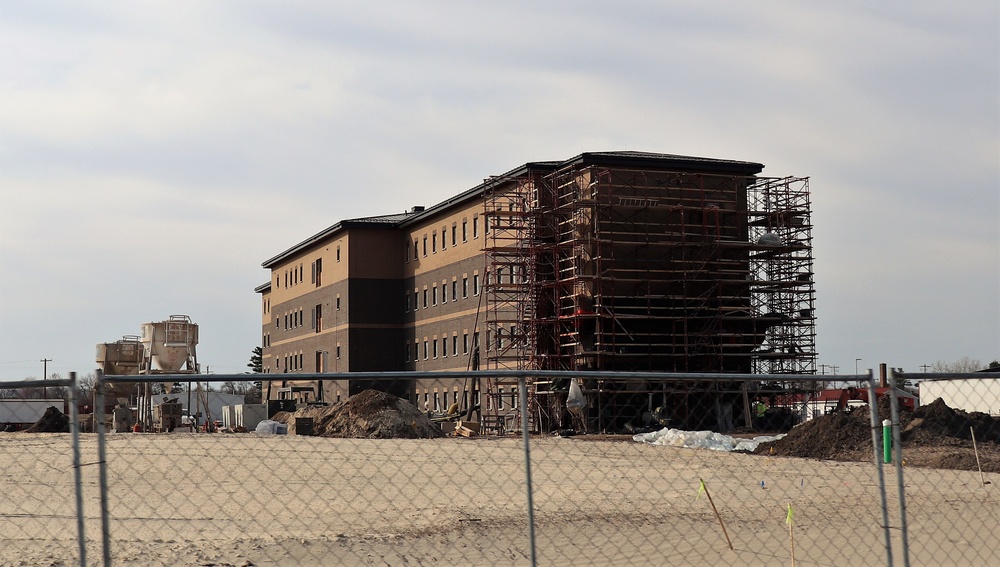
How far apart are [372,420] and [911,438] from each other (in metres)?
20.5

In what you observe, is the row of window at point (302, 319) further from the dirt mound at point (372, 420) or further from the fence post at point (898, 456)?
the fence post at point (898, 456)

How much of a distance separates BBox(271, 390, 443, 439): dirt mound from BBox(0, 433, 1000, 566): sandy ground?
13.6 meters

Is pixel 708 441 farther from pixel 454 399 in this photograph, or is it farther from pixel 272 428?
pixel 454 399

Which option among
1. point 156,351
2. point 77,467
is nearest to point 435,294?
point 156,351

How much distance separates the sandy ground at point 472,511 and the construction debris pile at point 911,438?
2.91 metres

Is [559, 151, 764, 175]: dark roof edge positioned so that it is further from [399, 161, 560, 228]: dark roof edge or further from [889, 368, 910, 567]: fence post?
[889, 368, 910, 567]: fence post

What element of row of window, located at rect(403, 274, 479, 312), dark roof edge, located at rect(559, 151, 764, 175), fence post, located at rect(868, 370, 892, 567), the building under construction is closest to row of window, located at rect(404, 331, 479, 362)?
row of window, located at rect(403, 274, 479, 312)

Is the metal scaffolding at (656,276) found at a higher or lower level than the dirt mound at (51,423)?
higher

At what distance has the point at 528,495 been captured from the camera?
7.21 metres

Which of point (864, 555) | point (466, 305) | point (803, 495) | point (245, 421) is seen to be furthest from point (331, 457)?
point (466, 305)

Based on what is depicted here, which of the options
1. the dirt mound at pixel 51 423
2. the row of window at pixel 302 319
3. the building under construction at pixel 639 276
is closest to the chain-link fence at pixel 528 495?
the building under construction at pixel 639 276

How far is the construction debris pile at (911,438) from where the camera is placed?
30325 mm

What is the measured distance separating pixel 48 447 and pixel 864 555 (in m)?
25.6

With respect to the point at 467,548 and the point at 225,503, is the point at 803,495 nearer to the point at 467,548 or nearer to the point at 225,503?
the point at 467,548
